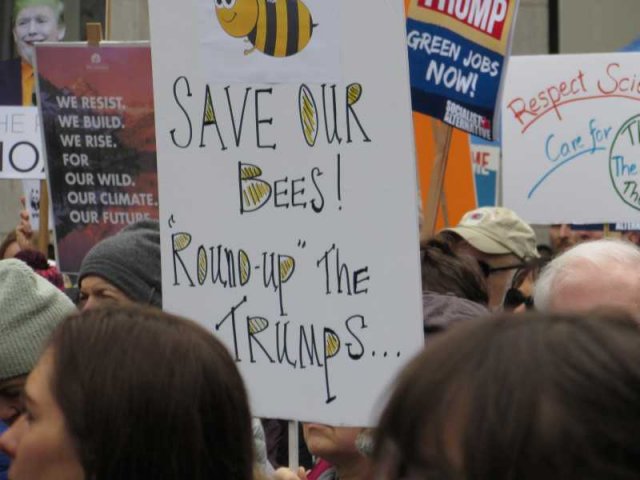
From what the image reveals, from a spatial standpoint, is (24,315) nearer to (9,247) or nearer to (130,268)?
(130,268)

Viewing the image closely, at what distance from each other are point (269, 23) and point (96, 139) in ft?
8.93

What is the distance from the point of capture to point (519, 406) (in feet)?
3.82

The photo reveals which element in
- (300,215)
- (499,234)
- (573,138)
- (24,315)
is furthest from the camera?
(573,138)

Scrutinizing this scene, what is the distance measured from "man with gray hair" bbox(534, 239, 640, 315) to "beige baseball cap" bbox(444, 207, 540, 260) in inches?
91.9

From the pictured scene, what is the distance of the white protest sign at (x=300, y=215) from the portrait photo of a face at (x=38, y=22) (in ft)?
33.2

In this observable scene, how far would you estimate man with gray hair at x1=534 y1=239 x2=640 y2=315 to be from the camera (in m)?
3.29

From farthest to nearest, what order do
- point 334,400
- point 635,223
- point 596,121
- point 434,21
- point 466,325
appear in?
1. point 596,121
2. point 635,223
3. point 434,21
4. point 334,400
5. point 466,325

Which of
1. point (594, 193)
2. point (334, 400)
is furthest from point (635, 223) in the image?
point (334, 400)

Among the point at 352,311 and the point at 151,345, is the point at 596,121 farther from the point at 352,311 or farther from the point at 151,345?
the point at 151,345

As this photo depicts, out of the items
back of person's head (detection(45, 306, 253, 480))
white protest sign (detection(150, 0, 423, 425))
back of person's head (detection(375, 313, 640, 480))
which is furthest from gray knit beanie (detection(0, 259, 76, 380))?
back of person's head (detection(375, 313, 640, 480))

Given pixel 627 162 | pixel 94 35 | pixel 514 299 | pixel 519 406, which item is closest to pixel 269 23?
pixel 514 299

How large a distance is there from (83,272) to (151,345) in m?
2.06

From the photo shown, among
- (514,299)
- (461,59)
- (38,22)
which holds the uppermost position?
(38,22)

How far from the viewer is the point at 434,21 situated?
5328mm
